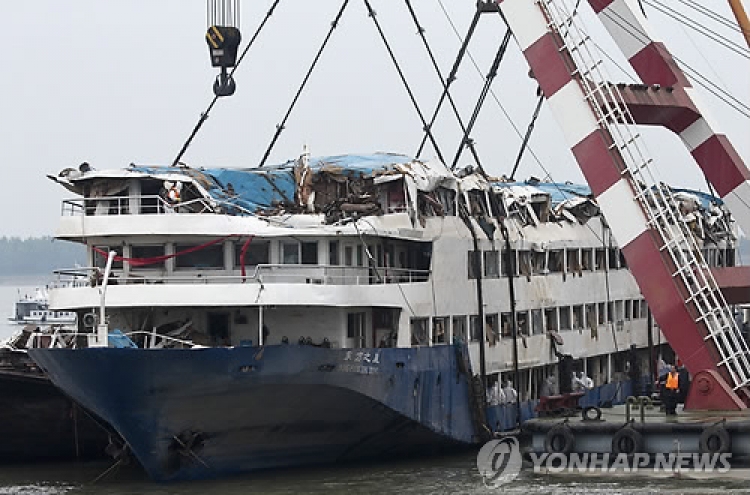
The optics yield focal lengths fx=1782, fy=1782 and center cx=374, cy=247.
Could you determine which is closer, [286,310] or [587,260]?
[286,310]

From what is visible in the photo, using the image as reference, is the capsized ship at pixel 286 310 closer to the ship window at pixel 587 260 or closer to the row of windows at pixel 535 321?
the row of windows at pixel 535 321

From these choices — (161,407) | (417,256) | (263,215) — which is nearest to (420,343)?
(417,256)

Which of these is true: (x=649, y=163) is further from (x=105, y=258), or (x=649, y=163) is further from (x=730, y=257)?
(x=730, y=257)

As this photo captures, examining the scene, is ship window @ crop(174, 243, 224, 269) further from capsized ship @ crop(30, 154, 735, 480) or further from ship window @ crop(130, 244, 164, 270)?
ship window @ crop(130, 244, 164, 270)

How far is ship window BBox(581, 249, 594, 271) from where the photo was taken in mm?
47094

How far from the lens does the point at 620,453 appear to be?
32.0 m

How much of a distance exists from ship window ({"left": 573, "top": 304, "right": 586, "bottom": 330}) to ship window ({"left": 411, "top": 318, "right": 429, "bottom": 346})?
9.16m

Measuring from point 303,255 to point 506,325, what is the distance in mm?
7916

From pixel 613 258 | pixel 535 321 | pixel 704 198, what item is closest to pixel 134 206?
pixel 535 321

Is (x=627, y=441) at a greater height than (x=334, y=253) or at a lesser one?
lesser

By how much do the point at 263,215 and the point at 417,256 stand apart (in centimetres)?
439

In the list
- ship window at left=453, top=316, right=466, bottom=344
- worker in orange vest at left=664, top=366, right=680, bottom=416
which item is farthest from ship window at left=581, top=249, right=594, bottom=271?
worker in orange vest at left=664, top=366, right=680, bottom=416

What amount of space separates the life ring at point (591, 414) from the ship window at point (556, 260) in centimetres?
1082

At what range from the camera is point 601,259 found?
4825 cm
